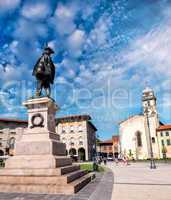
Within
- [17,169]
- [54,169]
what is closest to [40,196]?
[54,169]

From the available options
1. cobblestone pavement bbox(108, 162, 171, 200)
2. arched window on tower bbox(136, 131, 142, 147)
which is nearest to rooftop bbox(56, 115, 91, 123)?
arched window on tower bbox(136, 131, 142, 147)

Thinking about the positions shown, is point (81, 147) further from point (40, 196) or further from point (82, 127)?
point (40, 196)

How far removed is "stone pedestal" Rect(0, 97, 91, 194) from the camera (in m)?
7.03

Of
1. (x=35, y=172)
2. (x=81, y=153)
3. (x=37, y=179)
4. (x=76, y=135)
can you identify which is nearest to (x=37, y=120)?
(x=35, y=172)

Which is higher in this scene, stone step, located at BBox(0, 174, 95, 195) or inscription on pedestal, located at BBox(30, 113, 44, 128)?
inscription on pedestal, located at BBox(30, 113, 44, 128)

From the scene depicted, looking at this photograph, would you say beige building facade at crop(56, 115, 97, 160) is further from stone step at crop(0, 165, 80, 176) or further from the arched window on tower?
stone step at crop(0, 165, 80, 176)

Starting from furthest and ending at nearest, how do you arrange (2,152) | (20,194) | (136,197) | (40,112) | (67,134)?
(67,134)
(2,152)
(40,112)
(20,194)
(136,197)

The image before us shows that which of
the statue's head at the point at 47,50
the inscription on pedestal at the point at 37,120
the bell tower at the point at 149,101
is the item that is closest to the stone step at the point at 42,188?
the inscription on pedestal at the point at 37,120

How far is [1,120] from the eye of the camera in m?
58.2

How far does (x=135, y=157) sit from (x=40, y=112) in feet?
174

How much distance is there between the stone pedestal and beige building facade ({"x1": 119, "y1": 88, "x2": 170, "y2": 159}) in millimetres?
48648

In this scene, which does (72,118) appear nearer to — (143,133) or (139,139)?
(139,139)

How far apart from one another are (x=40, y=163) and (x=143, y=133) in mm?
53896

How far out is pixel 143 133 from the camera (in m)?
58.1
